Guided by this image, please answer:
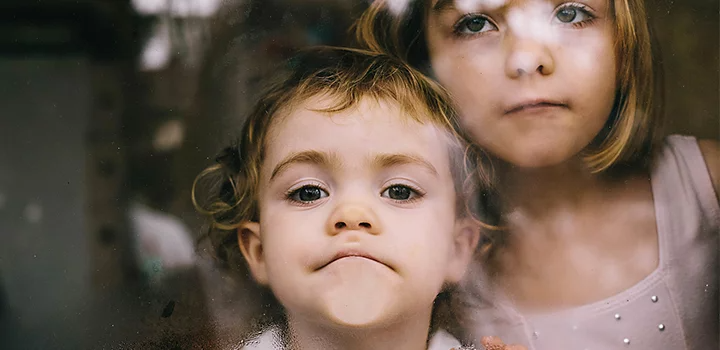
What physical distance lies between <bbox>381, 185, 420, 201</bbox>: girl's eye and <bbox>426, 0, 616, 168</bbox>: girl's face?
19 centimetres

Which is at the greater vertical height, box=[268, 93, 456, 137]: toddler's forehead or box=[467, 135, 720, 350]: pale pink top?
box=[268, 93, 456, 137]: toddler's forehead

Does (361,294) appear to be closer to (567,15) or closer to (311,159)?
(311,159)

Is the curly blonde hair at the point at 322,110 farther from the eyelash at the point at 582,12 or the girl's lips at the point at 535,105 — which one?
the eyelash at the point at 582,12

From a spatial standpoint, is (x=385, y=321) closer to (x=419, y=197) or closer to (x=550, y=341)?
(x=419, y=197)

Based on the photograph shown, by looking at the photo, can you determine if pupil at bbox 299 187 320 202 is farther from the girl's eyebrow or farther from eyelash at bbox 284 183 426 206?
the girl's eyebrow

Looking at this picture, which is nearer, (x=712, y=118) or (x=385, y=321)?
(x=385, y=321)

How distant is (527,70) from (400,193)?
0.37 metres

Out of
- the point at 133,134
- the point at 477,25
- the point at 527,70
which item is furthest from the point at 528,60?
the point at 133,134

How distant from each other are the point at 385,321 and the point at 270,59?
0.61 metres

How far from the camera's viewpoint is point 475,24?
4.75 ft

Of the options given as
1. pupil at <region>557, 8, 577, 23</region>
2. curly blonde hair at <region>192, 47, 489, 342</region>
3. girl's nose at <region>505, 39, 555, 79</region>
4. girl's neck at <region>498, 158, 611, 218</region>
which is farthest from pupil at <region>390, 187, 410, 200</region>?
pupil at <region>557, 8, 577, 23</region>

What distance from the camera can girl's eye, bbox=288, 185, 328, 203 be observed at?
1408mm

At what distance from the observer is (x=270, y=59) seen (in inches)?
58.3

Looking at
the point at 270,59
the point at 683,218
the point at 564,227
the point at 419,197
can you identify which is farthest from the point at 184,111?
the point at 683,218
